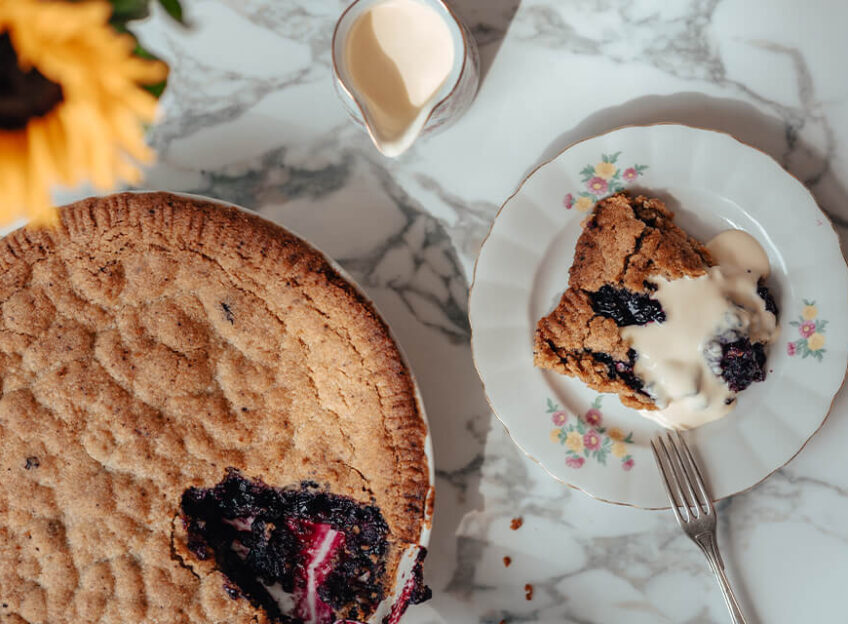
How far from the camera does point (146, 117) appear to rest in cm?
82

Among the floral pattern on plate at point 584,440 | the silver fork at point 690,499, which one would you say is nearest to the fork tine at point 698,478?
the silver fork at point 690,499

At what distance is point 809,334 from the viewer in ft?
5.72

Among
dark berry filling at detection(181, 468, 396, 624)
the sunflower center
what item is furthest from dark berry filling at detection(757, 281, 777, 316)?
the sunflower center

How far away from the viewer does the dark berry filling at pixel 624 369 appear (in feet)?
5.70

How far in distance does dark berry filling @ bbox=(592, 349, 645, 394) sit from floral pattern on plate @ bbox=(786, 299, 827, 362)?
368 millimetres

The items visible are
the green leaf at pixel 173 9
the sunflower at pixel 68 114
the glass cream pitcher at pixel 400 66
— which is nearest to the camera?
the sunflower at pixel 68 114

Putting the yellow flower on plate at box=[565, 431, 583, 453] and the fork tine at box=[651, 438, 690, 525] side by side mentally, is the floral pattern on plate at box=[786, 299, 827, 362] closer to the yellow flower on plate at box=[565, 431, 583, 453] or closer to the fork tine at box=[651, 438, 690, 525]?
the fork tine at box=[651, 438, 690, 525]

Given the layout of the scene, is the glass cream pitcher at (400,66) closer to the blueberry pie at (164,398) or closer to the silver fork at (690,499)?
the blueberry pie at (164,398)

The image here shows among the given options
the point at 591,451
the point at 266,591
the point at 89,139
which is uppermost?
the point at 89,139

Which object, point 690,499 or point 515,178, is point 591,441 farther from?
point 515,178

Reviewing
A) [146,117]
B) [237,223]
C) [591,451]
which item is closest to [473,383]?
[591,451]

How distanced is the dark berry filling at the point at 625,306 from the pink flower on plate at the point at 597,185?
23 cm

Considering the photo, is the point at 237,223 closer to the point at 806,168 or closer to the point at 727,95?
the point at 727,95

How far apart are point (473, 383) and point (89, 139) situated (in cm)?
126
